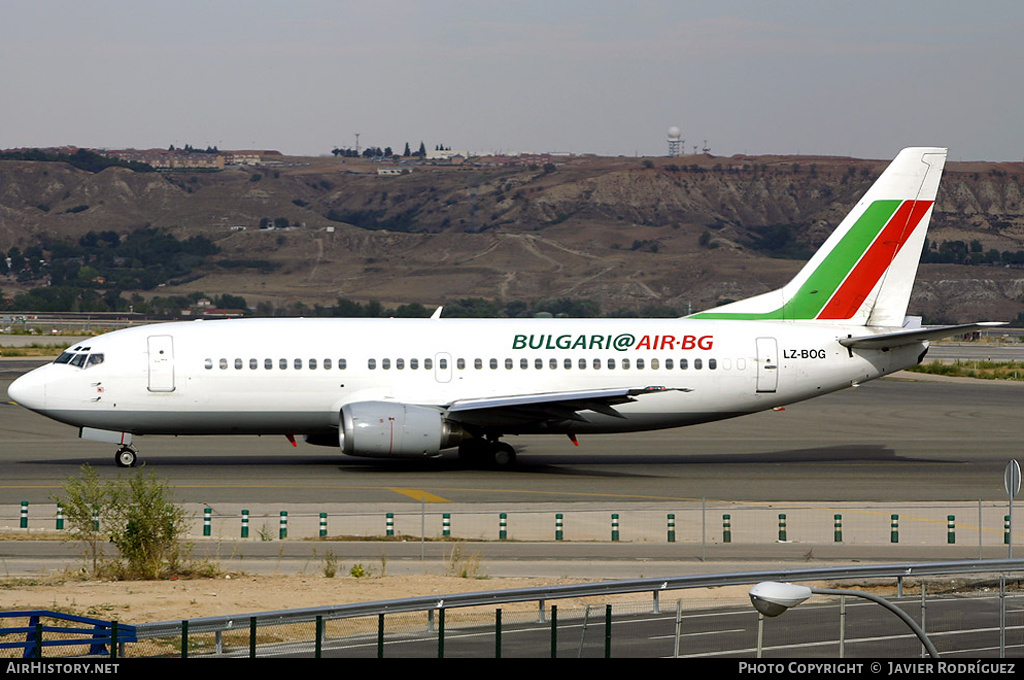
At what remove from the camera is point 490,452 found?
38.0 meters

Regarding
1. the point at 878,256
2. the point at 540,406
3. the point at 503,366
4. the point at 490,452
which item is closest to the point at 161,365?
the point at 503,366

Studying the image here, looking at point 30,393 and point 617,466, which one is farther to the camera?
point 617,466

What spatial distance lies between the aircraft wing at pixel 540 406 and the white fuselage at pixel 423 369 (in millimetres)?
424

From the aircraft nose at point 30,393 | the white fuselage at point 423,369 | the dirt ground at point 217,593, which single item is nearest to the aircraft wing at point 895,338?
the white fuselage at point 423,369

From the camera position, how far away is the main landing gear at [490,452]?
3784cm

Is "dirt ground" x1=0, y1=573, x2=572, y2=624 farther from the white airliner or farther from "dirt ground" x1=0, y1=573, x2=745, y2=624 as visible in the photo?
the white airliner

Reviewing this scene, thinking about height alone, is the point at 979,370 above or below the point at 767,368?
below

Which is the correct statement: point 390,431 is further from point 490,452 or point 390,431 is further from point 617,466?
point 617,466

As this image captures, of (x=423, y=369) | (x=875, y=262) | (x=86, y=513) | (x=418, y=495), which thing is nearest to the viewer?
(x=86, y=513)

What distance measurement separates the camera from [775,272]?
194250mm

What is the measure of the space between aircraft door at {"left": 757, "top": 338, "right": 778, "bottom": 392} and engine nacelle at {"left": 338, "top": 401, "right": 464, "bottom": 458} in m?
9.77

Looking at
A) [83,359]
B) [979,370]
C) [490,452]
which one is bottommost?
[490,452]

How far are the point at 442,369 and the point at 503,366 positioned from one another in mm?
1825
